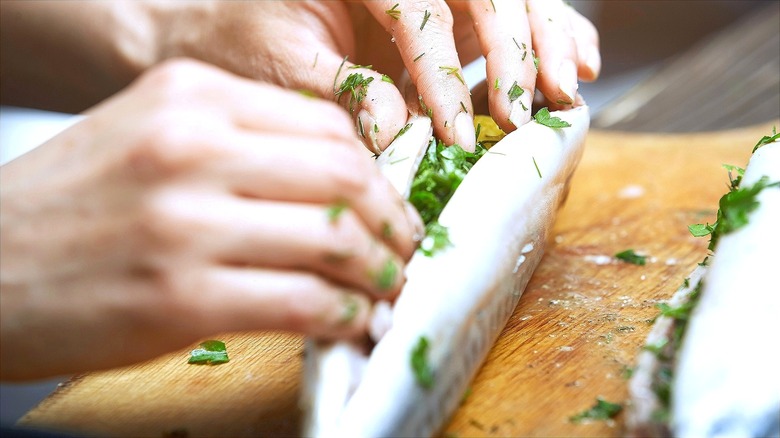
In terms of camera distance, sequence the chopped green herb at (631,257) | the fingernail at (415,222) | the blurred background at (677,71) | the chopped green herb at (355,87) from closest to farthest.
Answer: the fingernail at (415,222)
the chopped green herb at (355,87)
the chopped green herb at (631,257)
the blurred background at (677,71)

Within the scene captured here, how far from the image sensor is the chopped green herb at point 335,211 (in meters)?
0.96

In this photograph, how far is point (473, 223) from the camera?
126 centimetres

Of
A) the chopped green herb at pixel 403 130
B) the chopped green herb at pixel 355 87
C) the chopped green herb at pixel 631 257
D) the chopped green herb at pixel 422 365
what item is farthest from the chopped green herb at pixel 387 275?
the chopped green herb at pixel 631 257

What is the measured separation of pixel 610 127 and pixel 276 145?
97.3 inches

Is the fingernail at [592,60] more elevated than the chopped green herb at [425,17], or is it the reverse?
the chopped green herb at [425,17]

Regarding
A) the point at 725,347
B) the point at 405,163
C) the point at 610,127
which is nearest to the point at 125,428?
the point at 405,163

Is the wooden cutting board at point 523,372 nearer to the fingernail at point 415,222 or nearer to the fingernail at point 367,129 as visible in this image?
the fingernail at point 415,222

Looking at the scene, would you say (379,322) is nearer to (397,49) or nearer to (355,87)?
(355,87)

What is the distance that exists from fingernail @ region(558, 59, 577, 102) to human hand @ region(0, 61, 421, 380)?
0.81m

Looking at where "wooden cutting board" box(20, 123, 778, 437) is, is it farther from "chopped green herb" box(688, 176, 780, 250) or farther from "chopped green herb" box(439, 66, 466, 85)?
"chopped green herb" box(439, 66, 466, 85)

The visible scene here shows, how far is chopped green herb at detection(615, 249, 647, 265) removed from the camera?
1.84 meters

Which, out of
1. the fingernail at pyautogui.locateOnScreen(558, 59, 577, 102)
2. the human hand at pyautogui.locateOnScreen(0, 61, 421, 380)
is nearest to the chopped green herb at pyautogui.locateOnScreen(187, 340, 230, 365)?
the human hand at pyautogui.locateOnScreen(0, 61, 421, 380)

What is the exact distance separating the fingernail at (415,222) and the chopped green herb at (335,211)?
0.19 metres

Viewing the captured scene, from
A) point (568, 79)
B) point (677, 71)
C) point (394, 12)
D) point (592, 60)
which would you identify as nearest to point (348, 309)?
point (394, 12)
